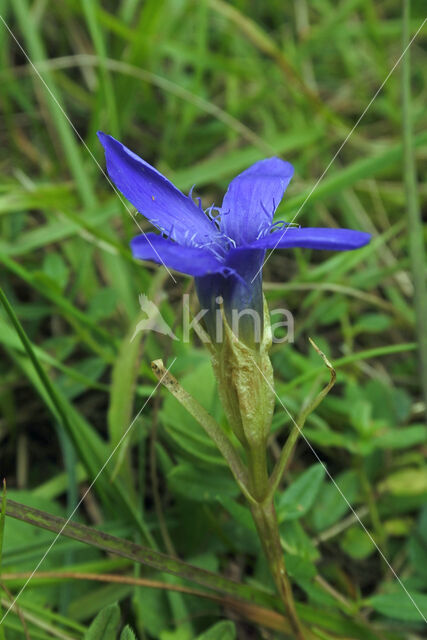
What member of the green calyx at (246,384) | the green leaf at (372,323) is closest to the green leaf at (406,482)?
the green leaf at (372,323)

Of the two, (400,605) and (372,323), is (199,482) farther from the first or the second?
(372,323)

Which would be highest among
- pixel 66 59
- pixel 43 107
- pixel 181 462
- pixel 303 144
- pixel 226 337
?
pixel 66 59

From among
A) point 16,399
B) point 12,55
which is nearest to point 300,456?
point 16,399

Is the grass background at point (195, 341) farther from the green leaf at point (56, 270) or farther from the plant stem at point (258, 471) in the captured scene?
the plant stem at point (258, 471)

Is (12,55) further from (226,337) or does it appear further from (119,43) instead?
(226,337)

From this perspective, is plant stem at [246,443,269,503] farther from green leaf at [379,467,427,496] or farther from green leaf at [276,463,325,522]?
green leaf at [379,467,427,496]
